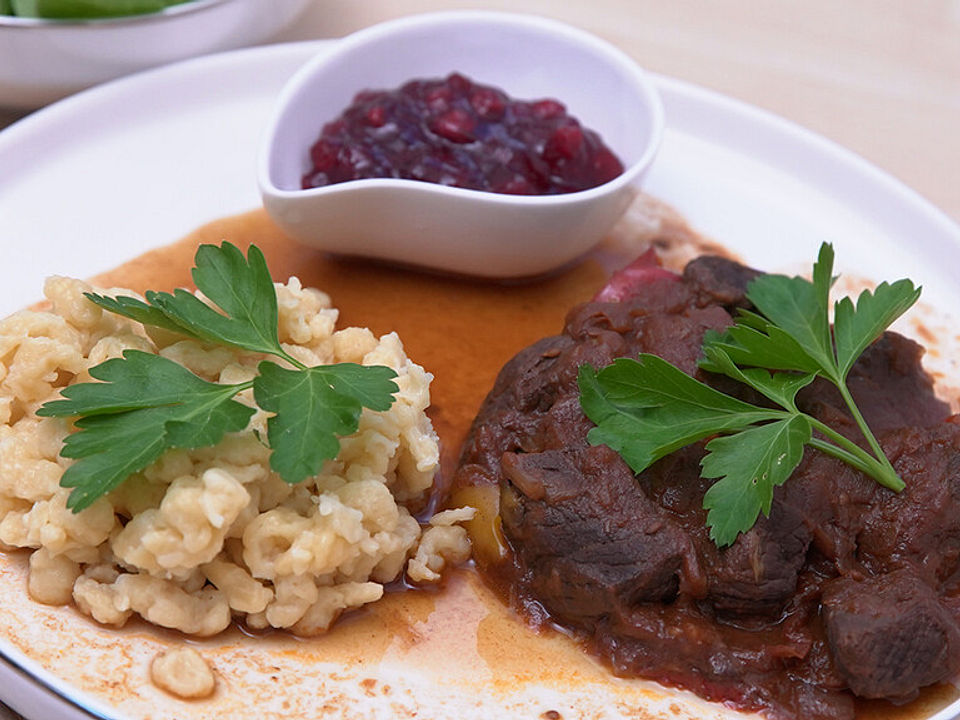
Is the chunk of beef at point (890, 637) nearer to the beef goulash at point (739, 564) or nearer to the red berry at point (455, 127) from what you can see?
the beef goulash at point (739, 564)

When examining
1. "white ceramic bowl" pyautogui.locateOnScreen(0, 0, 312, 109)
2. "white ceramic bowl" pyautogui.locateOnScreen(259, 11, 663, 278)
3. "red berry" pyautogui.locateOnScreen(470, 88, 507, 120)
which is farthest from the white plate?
"red berry" pyautogui.locateOnScreen(470, 88, 507, 120)

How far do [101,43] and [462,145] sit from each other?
69.5 inches

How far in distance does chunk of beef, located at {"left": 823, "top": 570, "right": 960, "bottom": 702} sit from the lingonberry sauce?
2.05m

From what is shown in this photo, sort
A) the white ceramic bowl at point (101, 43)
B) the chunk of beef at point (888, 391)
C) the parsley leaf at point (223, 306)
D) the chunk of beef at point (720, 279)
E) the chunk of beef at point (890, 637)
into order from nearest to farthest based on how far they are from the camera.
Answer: the chunk of beef at point (890, 637) < the parsley leaf at point (223, 306) < the chunk of beef at point (888, 391) < the chunk of beef at point (720, 279) < the white ceramic bowl at point (101, 43)

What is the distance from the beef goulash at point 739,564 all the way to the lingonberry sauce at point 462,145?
1.11 metres

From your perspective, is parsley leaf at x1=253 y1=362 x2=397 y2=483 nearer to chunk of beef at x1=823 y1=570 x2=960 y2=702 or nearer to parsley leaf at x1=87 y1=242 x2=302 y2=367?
parsley leaf at x1=87 y1=242 x2=302 y2=367

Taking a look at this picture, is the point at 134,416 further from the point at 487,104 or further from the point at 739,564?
the point at 487,104

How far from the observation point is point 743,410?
3.42m

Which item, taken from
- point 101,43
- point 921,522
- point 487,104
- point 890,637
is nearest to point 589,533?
point 890,637

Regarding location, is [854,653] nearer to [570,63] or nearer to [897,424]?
[897,424]

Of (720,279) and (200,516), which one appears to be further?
(720,279)

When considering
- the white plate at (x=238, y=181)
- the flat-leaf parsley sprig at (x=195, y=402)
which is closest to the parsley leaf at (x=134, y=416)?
the flat-leaf parsley sprig at (x=195, y=402)

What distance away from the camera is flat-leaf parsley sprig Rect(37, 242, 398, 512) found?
308 centimetres

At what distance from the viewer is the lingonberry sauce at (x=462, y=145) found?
4.48 meters
